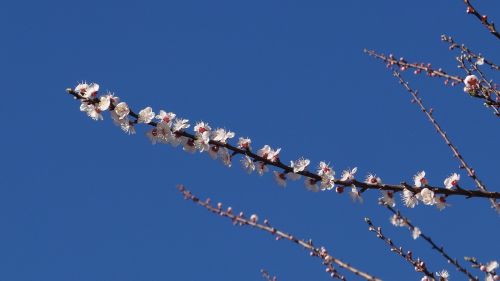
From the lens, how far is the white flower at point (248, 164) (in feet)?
12.4

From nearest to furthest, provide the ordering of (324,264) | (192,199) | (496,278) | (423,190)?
(423,190) → (496,278) → (324,264) → (192,199)

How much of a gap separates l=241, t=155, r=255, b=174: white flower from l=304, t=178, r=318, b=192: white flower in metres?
0.36

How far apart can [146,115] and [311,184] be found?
1.15 m

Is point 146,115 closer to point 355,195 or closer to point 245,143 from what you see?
point 245,143

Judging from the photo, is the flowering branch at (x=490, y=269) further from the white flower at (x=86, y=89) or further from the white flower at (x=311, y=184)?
the white flower at (x=86, y=89)

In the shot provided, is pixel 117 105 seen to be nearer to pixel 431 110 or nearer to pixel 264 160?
pixel 264 160

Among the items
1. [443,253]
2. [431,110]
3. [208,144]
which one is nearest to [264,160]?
[208,144]

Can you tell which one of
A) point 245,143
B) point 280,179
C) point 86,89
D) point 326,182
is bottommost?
point 326,182

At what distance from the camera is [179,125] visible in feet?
12.5

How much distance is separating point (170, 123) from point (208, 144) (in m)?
0.28

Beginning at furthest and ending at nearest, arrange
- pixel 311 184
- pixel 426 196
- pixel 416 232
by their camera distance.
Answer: pixel 416 232 < pixel 311 184 < pixel 426 196

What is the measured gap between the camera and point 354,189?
3713mm

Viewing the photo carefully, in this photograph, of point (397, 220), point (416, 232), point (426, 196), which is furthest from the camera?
point (397, 220)

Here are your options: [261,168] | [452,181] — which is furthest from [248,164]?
[452,181]
